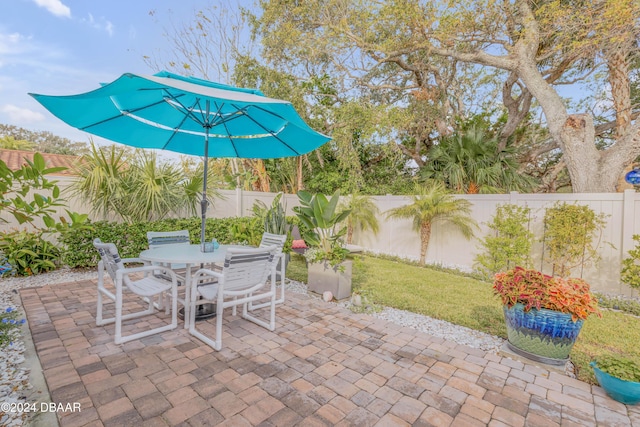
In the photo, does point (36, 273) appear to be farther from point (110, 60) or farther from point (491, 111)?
point (491, 111)

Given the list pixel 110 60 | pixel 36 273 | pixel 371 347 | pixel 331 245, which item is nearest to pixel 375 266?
pixel 331 245

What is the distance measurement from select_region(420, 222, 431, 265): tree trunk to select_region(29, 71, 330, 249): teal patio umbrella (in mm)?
4364

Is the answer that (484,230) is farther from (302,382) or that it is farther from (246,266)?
(302,382)

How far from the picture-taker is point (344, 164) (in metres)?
10.4

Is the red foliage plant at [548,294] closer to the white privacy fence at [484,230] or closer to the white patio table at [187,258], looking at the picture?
the white patio table at [187,258]

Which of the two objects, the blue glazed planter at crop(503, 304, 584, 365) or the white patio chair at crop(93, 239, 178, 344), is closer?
the blue glazed planter at crop(503, 304, 584, 365)

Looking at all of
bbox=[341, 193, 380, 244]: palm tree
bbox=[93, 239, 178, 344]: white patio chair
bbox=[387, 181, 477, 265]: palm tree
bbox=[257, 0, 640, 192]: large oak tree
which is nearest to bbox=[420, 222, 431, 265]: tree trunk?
bbox=[387, 181, 477, 265]: palm tree

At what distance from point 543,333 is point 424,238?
4.82 metres

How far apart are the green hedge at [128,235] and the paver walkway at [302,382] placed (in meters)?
2.25

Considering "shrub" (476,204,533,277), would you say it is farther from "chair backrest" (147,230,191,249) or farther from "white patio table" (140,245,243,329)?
"chair backrest" (147,230,191,249)

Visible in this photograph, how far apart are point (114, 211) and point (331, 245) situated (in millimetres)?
4558

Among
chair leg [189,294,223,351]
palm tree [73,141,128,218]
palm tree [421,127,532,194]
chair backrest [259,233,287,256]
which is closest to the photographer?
chair leg [189,294,223,351]

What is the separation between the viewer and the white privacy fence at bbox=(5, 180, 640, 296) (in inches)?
203

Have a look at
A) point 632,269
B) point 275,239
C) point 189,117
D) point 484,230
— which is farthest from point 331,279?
point 632,269
